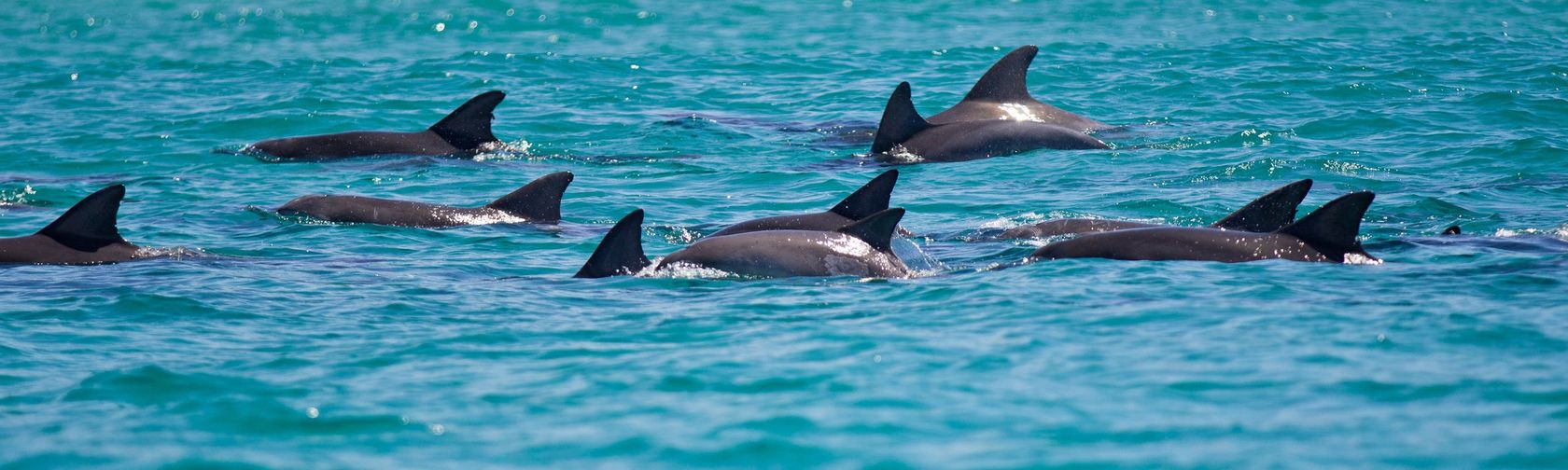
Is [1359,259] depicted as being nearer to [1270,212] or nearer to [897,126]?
[1270,212]

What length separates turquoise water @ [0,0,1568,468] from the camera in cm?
667

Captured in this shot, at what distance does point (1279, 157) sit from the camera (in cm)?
1659

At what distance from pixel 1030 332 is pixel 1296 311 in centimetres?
144

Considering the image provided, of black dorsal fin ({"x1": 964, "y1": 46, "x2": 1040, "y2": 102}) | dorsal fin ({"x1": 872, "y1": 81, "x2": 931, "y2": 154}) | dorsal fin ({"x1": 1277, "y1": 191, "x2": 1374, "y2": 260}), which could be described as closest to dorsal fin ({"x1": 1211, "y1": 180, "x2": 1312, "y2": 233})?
dorsal fin ({"x1": 1277, "y1": 191, "x2": 1374, "y2": 260})

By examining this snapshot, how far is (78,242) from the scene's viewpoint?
37.2ft

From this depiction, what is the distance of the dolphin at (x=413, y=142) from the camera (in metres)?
17.5

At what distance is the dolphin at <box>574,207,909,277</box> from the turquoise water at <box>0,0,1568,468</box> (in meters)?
0.23

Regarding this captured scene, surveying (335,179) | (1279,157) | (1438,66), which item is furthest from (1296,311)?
(1438,66)

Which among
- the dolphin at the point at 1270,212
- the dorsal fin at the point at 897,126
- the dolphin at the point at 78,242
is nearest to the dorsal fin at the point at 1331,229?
the dolphin at the point at 1270,212

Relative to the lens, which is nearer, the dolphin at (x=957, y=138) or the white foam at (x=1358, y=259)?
the white foam at (x=1358, y=259)

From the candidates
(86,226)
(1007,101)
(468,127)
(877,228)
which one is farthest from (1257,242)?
(468,127)

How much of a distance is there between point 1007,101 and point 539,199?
6.78m

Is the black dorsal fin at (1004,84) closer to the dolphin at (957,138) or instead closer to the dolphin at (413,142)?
the dolphin at (957,138)

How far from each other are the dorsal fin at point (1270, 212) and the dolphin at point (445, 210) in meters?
5.62
